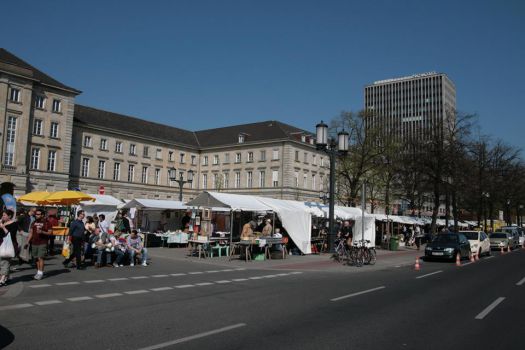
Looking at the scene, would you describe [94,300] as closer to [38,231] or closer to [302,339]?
[38,231]

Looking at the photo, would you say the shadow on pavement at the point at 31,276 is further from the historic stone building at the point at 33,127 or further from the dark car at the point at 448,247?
the historic stone building at the point at 33,127

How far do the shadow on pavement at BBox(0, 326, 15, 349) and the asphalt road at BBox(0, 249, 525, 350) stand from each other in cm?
2

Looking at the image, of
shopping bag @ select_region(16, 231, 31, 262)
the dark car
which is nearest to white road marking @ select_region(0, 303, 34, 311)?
shopping bag @ select_region(16, 231, 31, 262)

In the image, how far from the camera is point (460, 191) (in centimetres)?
4241

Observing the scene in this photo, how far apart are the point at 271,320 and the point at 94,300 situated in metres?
4.26

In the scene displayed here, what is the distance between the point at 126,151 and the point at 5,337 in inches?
2892

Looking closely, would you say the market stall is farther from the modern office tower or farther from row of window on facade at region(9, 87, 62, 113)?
the modern office tower

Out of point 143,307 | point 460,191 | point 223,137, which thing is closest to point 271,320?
point 143,307

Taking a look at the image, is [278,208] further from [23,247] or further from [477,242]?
[477,242]

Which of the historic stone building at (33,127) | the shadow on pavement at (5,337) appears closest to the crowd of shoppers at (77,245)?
the shadow on pavement at (5,337)

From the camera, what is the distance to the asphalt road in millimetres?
6652

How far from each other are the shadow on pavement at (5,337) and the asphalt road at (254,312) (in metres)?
0.02

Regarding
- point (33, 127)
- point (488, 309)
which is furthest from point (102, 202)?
point (33, 127)

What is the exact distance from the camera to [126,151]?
77.1 metres
